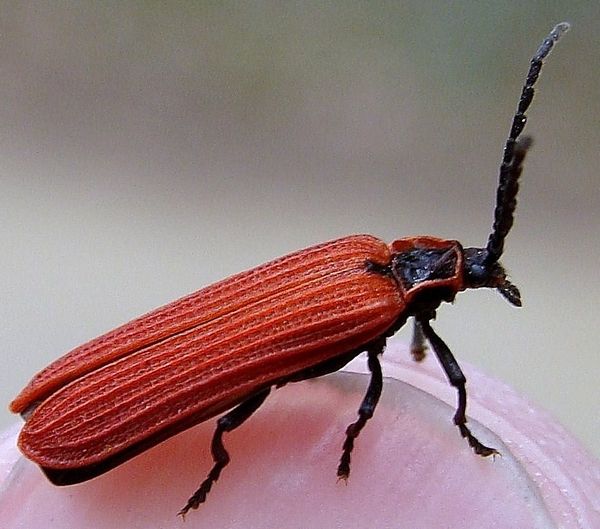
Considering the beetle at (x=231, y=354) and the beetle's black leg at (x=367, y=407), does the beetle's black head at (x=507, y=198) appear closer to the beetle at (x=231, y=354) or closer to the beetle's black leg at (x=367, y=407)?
the beetle at (x=231, y=354)

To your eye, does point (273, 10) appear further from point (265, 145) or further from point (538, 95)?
point (538, 95)

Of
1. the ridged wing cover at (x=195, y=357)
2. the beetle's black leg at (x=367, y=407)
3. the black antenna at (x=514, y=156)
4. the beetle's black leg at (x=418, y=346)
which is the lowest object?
the beetle's black leg at (x=418, y=346)

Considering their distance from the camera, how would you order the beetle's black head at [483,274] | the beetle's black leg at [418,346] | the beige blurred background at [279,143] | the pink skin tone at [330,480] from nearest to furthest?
the pink skin tone at [330,480] < the beetle's black head at [483,274] < the beetle's black leg at [418,346] < the beige blurred background at [279,143]

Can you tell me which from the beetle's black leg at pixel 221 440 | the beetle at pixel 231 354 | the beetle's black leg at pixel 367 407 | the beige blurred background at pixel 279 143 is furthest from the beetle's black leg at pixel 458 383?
the beige blurred background at pixel 279 143

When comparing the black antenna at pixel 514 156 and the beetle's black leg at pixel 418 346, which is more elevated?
the black antenna at pixel 514 156

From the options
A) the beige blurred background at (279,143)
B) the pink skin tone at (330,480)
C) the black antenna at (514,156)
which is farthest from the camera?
the beige blurred background at (279,143)

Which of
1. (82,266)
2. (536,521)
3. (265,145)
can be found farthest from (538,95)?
(536,521)

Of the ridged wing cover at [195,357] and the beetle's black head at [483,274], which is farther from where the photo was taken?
the beetle's black head at [483,274]

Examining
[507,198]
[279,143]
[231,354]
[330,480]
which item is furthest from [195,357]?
[279,143]
